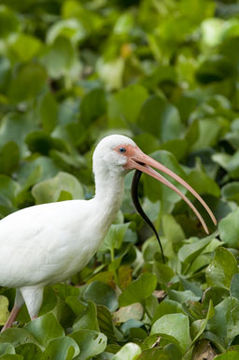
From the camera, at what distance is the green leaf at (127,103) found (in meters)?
6.57

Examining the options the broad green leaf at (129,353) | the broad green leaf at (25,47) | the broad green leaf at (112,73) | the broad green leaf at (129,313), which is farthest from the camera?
the broad green leaf at (25,47)

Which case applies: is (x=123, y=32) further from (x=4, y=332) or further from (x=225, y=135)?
(x=4, y=332)

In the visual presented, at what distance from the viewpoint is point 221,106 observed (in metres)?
6.96

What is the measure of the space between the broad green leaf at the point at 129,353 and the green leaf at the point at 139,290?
62 centimetres

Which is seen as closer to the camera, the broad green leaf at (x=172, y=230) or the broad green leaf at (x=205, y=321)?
the broad green leaf at (x=205, y=321)

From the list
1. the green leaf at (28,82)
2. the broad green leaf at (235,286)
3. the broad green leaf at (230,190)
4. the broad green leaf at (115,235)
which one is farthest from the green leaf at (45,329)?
the green leaf at (28,82)

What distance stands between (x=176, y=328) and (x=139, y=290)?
0.45 m

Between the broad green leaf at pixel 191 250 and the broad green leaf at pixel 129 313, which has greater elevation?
the broad green leaf at pixel 191 250

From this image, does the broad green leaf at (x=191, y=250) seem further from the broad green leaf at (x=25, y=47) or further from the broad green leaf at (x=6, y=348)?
the broad green leaf at (x=25, y=47)

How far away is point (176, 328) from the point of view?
3.99 metres

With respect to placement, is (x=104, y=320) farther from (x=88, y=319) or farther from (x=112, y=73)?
(x=112, y=73)

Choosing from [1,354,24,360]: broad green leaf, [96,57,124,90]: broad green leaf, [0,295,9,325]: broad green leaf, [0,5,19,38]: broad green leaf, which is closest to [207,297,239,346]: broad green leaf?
[1,354,24,360]: broad green leaf

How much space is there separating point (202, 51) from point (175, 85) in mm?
1020

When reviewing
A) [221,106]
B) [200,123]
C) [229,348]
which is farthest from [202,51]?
[229,348]
